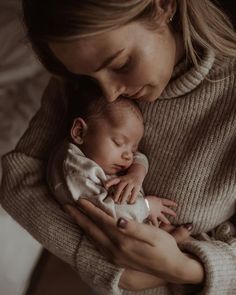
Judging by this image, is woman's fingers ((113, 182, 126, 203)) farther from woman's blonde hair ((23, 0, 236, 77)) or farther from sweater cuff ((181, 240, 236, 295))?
woman's blonde hair ((23, 0, 236, 77))

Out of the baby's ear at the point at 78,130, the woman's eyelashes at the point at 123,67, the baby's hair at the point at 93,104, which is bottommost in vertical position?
the baby's ear at the point at 78,130

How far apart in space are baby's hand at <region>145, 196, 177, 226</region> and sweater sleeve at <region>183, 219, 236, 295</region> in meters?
0.08

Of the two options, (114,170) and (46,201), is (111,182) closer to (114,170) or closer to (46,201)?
(114,170)

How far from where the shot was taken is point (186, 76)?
102 centimetres

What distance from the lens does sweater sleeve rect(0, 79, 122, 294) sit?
1063 mm

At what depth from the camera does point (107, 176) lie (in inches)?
41.4

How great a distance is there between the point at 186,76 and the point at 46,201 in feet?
1.37

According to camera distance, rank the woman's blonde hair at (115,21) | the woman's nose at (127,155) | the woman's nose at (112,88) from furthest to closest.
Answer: the woman's nose at (127,155)
the woman's nose at (112,88)
the woman's blonde hair at (115,21)

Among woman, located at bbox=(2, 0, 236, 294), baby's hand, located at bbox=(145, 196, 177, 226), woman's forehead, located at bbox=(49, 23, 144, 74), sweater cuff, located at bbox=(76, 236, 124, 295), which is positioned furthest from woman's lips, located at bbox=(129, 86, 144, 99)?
sweater cuff, located at bbox=(76, 236, 124, 295)

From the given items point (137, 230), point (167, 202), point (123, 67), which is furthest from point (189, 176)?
point (123, 67)

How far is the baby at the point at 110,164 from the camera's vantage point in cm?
101

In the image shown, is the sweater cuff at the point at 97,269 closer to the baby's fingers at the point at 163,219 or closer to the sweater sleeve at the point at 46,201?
the sweater sleeve at the point at 46,201

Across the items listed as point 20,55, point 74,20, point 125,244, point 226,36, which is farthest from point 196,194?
point 20,55

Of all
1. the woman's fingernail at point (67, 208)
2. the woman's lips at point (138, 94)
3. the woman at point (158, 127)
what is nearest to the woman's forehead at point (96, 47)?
the woman at point (158, 127)
